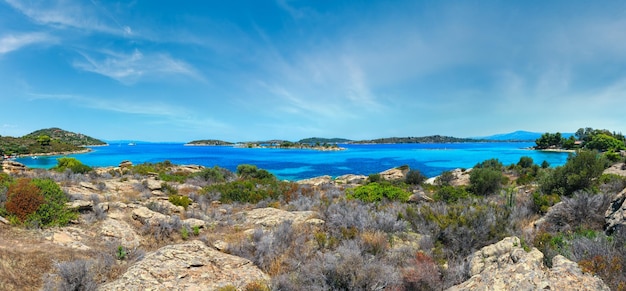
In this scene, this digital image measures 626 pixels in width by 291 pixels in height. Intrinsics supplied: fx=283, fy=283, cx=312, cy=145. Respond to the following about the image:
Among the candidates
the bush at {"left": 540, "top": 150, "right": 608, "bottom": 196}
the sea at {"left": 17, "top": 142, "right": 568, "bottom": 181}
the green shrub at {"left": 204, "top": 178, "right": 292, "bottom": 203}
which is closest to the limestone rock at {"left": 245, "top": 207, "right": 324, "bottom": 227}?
the green shrub at {"left": 204, "top": 178, "right": 292, "bottom": 203}

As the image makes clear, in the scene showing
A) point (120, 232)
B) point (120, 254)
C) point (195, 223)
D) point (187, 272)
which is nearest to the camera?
point (187, 272)

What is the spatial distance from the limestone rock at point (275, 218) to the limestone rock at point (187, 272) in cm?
287

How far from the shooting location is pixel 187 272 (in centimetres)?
Result: 520

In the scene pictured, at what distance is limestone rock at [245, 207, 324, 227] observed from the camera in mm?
8789

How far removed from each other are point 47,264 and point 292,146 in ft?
611

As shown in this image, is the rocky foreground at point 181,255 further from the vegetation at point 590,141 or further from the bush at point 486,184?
the vegetation at point 590,141

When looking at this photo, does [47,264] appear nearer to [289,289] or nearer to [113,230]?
[113,230]

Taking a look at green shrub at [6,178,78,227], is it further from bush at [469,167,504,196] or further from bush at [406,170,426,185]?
bush at [406,170,426,185]

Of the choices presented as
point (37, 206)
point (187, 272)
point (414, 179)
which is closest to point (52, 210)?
point (37, 206)

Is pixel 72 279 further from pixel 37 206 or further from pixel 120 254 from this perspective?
pixel 37 206

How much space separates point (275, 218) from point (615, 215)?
8622 mm

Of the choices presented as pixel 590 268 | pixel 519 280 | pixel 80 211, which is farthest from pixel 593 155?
pixel 80 211

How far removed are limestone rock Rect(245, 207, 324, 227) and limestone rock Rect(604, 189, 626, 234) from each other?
21.5 ft

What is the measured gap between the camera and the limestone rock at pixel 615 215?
19.1 feet
